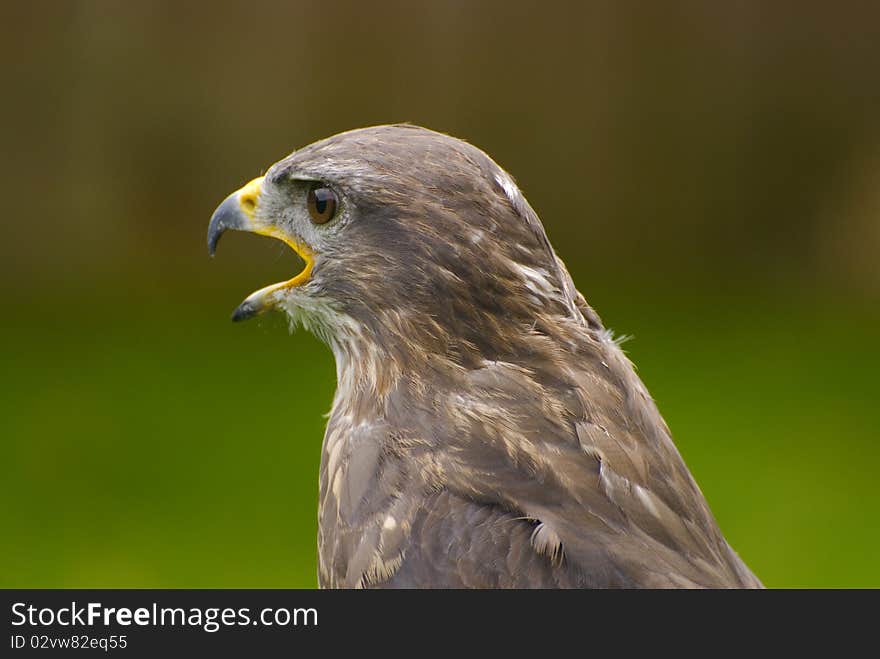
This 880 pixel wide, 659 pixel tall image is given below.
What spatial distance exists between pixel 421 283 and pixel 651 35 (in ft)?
16.7

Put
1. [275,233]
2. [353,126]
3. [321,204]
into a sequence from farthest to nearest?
[353,126], [275,233], [321,204]

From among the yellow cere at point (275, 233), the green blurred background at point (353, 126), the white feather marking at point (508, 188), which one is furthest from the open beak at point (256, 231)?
the green blurred background at point (353, 126)

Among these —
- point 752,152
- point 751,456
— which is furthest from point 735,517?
point 752,152

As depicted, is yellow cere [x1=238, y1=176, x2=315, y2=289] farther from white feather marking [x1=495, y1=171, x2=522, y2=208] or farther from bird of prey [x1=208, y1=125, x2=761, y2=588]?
white feather marking [x1=495, y1=171, x2=522, y2=208]

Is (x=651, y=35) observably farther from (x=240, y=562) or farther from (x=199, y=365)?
(x=240, y=562)

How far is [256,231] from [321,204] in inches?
8.1

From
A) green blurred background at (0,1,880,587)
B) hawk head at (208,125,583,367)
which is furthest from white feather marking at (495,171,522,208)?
green blurred background at (0,1,880,587)

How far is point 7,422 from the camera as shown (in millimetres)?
6805

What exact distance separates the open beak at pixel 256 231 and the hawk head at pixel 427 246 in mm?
72

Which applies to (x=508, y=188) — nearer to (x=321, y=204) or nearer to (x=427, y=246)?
(x=427, y=246)

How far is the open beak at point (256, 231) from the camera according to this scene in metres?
2.55

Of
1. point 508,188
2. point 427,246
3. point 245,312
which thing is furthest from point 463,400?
point 245,312

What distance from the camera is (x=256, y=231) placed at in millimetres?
2617

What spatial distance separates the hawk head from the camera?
2.37m
